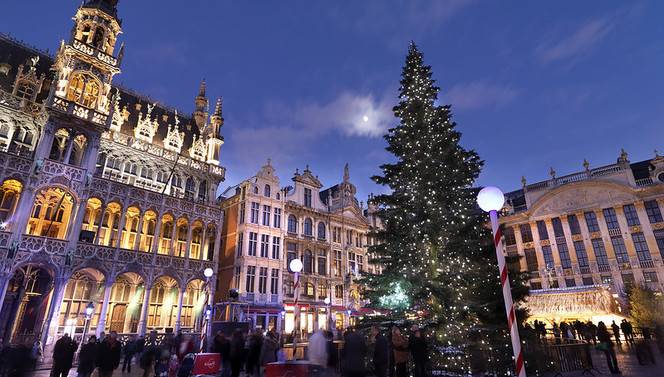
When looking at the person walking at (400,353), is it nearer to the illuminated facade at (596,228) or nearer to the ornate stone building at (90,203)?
the ornate stone building at (90,203)

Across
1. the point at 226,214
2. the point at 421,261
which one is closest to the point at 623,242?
the point at 421,261

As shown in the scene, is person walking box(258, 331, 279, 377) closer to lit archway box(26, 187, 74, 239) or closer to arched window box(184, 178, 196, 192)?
lit archway box(26, 187, 74, 239)

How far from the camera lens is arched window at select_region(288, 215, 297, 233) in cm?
4042

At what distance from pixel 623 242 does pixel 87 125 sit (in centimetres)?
5687

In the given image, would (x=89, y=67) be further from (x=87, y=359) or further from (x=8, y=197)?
(x=87, y=359)

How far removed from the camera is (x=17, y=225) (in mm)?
21906

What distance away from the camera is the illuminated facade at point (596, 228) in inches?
1580

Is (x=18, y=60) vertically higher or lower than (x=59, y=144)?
higher

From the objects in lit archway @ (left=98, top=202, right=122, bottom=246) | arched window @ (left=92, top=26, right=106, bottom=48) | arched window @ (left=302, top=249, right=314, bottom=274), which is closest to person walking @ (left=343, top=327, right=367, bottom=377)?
lit archway @ (left=98, top=202, right=122, bottom=246)

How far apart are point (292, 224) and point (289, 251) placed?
10.7ft

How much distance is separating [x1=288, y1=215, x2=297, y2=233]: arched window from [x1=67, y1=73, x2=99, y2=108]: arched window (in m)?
21.9

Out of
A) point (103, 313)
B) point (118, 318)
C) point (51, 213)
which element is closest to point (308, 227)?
point (118, 318)

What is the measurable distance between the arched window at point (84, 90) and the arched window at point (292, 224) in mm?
21871

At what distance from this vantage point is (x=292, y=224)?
40688mm
